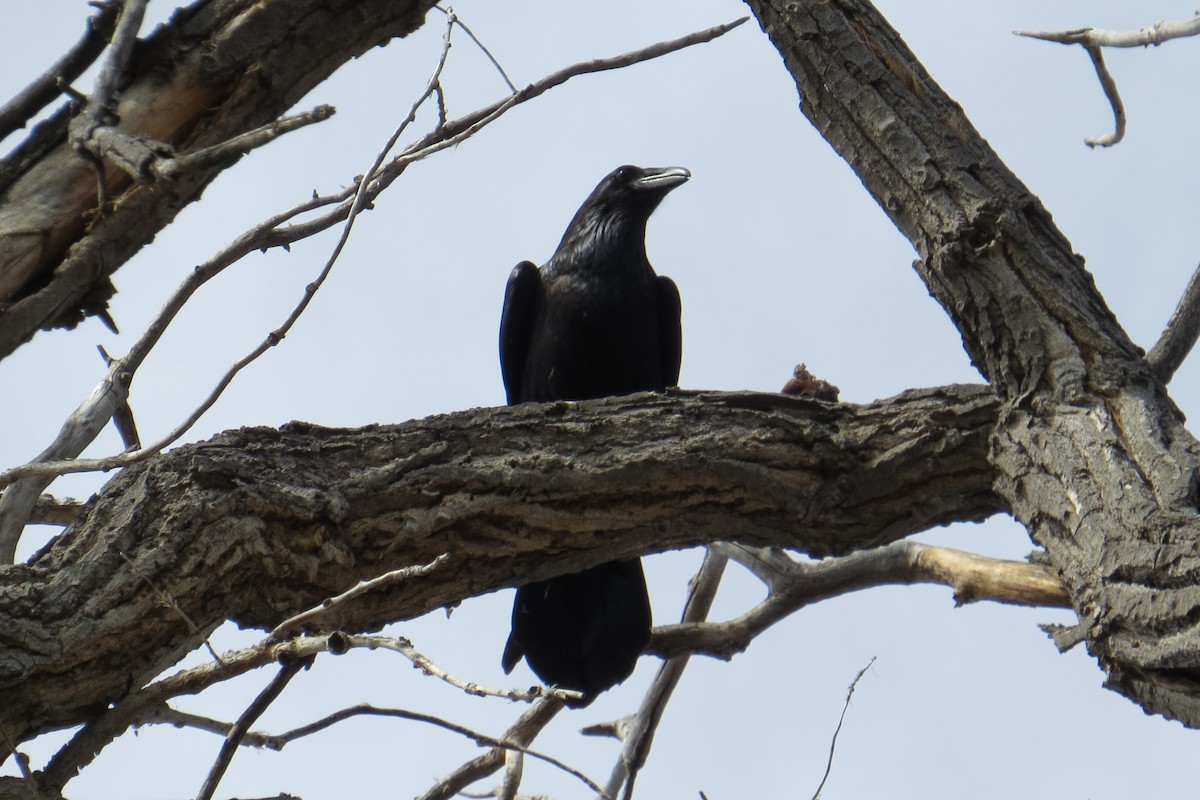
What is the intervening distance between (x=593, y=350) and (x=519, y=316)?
0.49 m

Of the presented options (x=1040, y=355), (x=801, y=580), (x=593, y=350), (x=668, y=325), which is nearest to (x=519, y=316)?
(x=593, y=350)

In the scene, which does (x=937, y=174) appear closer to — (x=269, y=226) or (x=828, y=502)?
(x=828, y=502)

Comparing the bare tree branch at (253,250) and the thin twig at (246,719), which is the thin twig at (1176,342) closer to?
the bare tree branch at (253,250)

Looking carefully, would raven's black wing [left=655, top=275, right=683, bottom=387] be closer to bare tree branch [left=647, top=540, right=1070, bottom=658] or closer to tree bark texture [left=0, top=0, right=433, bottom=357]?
bare tree branch [left=647, top=540, right=1070, bottom=658]

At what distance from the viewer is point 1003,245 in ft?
10.0

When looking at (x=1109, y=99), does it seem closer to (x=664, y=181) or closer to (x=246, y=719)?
(x=664, y=181)

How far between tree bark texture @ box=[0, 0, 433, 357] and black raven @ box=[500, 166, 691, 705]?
1935 mm

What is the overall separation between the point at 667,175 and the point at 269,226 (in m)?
3.30

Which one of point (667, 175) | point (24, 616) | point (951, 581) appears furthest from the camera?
point (667, 175)

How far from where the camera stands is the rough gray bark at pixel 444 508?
2451 millimetres

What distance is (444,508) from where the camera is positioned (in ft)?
9.45

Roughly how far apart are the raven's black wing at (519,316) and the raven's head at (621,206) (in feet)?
0.95

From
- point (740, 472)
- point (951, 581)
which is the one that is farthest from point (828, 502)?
point (951, 581)

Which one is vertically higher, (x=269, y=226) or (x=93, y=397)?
(x=269, y=226)
